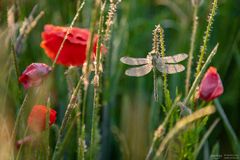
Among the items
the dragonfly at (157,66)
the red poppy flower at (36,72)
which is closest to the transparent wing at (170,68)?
the dragonfly at (157,66)

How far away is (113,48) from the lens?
1303mm

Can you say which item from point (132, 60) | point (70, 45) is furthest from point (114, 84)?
point (132, 60)

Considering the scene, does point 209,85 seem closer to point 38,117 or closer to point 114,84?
point 38,117

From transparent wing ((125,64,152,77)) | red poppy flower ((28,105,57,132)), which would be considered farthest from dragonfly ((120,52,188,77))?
red poppy flower ((28,105,57,132))

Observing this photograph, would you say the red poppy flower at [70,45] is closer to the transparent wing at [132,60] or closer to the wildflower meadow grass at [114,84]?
the wildflower meadow grass at [114,84]

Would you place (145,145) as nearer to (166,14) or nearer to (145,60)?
(145,60)

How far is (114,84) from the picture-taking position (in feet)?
3.98

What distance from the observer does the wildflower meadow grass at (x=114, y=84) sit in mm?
688

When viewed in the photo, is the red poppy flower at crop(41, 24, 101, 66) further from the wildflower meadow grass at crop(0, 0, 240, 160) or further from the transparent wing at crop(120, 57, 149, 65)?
the transparent wing at crop(120, 57, 149, 65)

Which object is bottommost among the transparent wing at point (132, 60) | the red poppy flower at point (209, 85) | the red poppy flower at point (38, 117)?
the red poppy flower at point (38, 117)

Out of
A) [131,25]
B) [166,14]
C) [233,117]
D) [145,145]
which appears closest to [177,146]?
[145,145]

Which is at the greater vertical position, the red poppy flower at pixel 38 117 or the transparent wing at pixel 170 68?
the transparent wing at pixel 170 68

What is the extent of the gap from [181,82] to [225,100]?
0.12 m

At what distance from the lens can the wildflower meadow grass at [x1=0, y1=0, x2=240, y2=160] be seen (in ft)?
2.26
